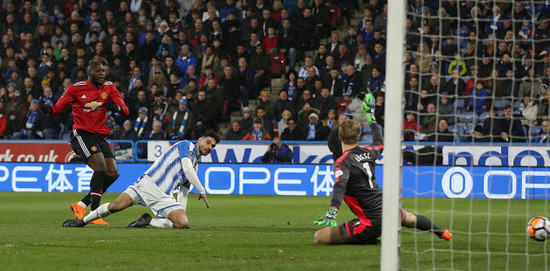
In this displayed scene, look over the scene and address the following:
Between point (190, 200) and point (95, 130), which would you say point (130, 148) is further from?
point (95, 130)

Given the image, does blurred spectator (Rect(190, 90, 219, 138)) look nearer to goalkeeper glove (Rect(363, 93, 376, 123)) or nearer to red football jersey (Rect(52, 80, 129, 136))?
red football jersey (Rect(52, 80, 129, 136))

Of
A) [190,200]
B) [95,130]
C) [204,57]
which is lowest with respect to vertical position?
[190,200]

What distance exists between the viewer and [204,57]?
21.9 metres

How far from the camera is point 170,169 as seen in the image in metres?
9.86

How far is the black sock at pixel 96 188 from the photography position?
10.6 meters

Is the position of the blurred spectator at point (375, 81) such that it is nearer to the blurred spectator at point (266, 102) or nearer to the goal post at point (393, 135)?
the blurred spectator at point (266, 102)

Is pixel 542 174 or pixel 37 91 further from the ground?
pixel 37 91

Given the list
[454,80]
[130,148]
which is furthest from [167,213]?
[130,148]

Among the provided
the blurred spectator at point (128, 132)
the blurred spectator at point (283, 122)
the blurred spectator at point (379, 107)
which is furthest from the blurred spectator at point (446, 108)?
the blurred spectator at point (128, 132)

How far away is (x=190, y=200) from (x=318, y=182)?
2.94 metres

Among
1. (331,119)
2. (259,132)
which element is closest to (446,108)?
(331,119)

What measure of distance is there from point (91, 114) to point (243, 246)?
3.66 meters

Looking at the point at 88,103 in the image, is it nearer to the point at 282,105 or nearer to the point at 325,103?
the point at 325,103

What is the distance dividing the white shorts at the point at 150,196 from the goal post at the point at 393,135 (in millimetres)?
4453
